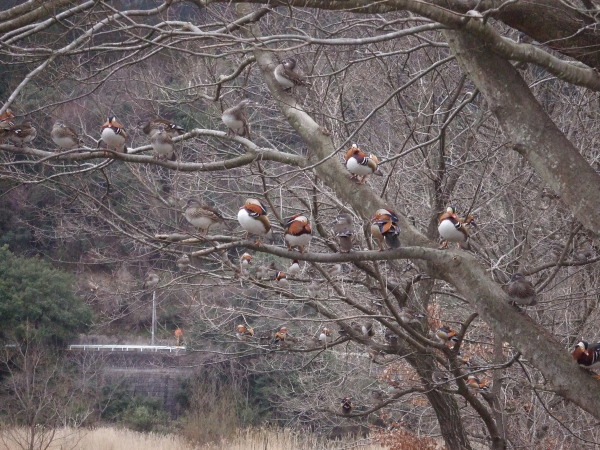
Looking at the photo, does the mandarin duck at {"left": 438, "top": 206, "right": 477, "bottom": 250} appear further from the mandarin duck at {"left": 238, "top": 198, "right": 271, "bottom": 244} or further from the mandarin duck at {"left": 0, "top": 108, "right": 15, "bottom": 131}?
the mandarin duck at {"left": 0, "top": 108, "right": 15, "bottom": 131}

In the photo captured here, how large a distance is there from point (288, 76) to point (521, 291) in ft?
8.81

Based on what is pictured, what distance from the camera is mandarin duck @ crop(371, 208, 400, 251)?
4902mm

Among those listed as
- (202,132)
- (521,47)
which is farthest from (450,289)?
(521,47)

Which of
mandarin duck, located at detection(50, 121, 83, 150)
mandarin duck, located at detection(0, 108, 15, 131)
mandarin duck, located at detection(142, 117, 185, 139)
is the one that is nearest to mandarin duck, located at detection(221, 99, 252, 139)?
mandarin duck, located at detection(142, 117, 185, 139)

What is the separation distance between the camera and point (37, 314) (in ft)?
63.4

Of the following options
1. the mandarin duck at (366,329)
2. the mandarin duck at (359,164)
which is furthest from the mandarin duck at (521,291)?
the mandarin duck at (366,329)

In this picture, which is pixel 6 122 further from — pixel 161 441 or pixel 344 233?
pixel 161 441

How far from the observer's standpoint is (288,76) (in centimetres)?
623

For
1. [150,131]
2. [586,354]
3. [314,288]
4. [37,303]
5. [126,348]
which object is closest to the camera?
[586,354]

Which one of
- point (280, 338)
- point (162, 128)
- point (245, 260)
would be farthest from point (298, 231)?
point (245, 260)

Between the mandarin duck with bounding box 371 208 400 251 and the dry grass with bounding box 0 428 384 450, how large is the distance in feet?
31.0

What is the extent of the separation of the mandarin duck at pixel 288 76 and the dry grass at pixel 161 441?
901 centimetres

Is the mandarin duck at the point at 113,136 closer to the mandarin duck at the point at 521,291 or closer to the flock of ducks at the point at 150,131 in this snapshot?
the flock of ducks at the point at 150,131

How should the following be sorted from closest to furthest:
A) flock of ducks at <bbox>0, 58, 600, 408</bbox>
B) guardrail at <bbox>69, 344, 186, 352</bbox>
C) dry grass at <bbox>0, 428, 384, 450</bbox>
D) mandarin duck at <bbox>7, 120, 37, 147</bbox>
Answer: flock of ducks at <bbox>0, 58, 600, 408</bbox>, mandarin duck at <bbox>7, 120, 37, 147</bbox>, dry grass at <bbox>0, 428, 384, 450</bbox>, guardrail at <bbox>69, 344, 186, 352</bbox>
